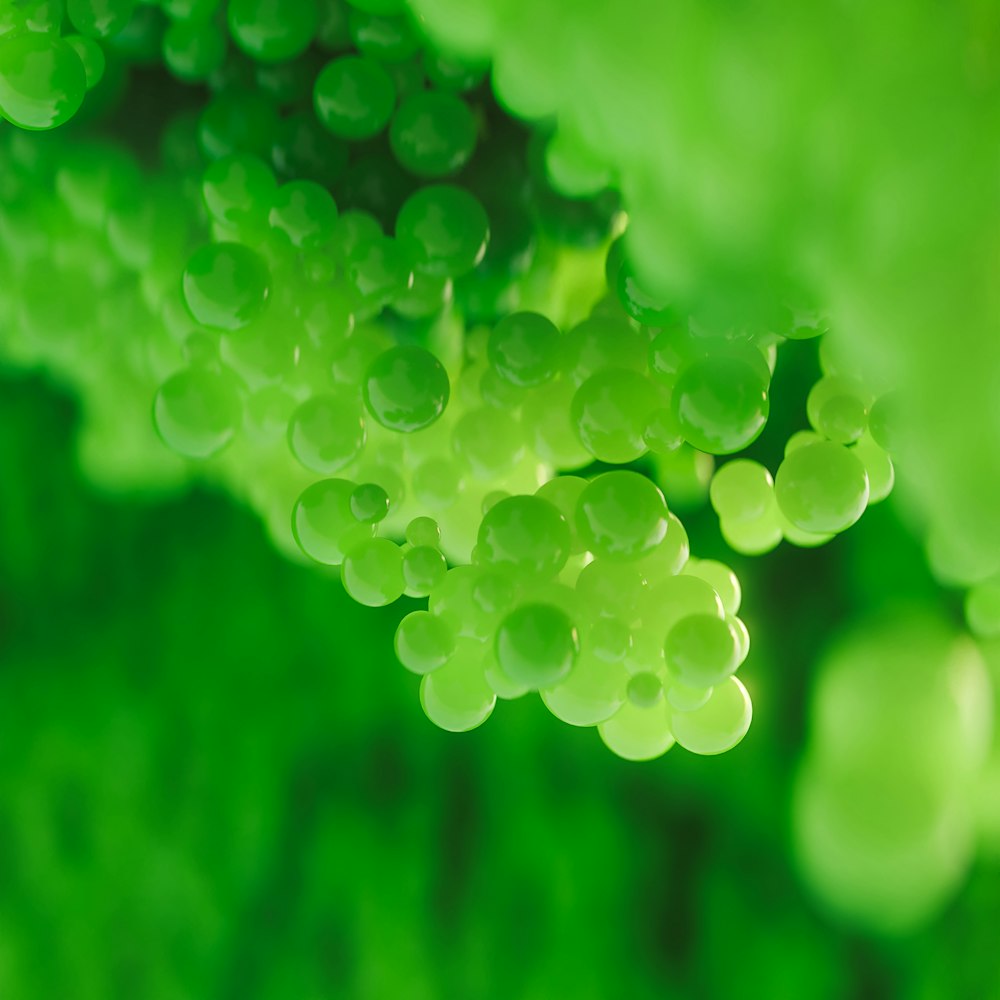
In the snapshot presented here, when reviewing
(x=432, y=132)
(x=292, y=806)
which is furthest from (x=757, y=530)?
(x=292, y=806)

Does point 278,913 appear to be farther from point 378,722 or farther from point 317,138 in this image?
point 317,138

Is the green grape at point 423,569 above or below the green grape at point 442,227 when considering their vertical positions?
below

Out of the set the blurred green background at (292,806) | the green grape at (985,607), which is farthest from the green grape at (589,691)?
the blurred green background at (292,806)

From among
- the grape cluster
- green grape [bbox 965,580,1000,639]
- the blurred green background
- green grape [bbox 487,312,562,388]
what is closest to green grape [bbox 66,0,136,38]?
the grape cluster

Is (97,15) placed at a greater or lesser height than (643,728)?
greater

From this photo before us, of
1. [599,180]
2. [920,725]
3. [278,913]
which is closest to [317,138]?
[599,180]

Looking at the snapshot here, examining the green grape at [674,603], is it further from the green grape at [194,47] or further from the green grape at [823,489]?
the green grape at [194,47]

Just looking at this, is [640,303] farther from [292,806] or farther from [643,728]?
[292,806]
